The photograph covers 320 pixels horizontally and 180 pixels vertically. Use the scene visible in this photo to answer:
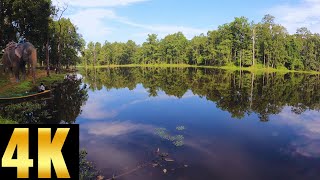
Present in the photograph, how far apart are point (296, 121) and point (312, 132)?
3.40 metres

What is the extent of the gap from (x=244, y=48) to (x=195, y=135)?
111 m

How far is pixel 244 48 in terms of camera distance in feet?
407

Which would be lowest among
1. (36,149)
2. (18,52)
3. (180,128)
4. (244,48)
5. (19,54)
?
(180,128)

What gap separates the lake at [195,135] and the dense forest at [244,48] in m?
82.4

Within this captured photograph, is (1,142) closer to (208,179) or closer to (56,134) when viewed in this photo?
(56,134)

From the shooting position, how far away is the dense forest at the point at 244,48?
113 meters

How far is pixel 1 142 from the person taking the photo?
9.79 metres

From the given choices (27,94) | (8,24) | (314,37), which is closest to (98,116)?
(27,94)

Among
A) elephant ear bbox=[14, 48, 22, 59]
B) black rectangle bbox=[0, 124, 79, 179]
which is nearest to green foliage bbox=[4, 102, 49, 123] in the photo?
elephant ear bbox=[14, 48, 22, 59]

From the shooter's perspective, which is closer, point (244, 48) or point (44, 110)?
point (44, 110)

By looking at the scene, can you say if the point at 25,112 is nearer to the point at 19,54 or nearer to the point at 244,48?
the point at 19,54

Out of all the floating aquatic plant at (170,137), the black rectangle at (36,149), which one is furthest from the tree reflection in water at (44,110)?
the black rectangle at (36,149)

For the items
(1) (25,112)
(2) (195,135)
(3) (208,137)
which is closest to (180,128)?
(2) (195,135)

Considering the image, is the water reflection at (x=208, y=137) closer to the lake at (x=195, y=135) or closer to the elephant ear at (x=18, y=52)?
the lake at (x=195, y=135)
